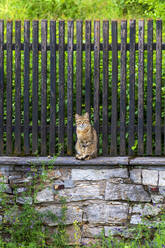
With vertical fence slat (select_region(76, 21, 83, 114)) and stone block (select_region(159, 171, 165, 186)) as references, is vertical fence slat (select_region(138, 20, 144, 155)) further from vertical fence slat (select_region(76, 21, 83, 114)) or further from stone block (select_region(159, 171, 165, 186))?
vertical fence slat (select_region(76, 21, 83, 114))

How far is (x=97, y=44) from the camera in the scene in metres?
5.36

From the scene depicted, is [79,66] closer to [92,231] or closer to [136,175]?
[136,175]

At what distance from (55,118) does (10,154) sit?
752 millimetres

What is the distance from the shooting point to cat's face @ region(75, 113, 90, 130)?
5156mm

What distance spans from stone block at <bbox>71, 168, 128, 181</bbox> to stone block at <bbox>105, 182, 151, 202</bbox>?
0.11 meters

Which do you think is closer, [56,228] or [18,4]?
[56,228]

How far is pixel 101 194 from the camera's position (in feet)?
17.0

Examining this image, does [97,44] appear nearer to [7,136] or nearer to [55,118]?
[55,118]

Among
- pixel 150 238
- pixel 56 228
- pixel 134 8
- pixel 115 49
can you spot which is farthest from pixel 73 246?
pixel 134 8

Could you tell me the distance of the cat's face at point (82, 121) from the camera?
5156 mm

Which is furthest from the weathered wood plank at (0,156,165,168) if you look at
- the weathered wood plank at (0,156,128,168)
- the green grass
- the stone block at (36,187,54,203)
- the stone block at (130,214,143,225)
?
the green grass

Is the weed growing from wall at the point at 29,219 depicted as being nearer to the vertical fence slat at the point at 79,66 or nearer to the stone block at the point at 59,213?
the stone block at the point at 59,213

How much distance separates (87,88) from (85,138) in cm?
65

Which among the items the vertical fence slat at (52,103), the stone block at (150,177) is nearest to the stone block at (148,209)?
the stone block at (150,177)
